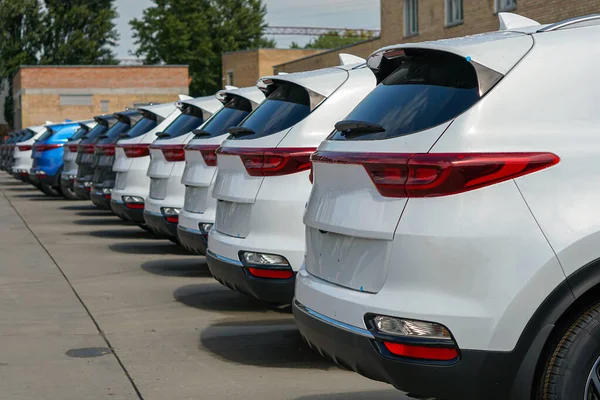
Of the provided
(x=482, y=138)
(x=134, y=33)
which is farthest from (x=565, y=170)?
(x=134, y=33)

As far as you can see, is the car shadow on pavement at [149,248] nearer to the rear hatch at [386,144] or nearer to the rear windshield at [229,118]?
the rear windshield at [229,118]

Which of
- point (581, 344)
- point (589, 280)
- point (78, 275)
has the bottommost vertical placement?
point (78, 275)

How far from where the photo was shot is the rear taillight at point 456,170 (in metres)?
4.16

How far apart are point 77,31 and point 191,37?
11.1 m

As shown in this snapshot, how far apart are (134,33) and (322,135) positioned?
92.3 meters

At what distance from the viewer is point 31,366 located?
6.79 metres

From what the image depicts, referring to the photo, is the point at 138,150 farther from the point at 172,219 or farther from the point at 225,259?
the point at 225,259

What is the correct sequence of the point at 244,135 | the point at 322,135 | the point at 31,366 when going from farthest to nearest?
the point at 244,135
the point at 322,135
the point at 31,366

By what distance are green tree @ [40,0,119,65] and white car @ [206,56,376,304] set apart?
85.2 metres

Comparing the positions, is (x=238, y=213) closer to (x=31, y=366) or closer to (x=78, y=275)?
(x=31, y=366)

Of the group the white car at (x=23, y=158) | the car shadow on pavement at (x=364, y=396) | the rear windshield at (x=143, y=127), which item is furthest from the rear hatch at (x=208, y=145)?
the white car at (x=23, y=158)

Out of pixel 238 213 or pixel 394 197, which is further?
pixel 238 213

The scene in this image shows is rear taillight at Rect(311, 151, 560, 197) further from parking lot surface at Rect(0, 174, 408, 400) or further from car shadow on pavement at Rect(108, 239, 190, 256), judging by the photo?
car shadow on pavement at Rect(108, 239, 190, 256)

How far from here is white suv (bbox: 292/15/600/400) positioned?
412 centimetres
